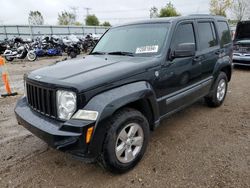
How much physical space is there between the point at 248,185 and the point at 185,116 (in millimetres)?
2080

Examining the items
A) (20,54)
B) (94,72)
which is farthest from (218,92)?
(20,54)

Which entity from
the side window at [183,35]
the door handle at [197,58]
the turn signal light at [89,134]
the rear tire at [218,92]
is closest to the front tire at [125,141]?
the turn signal light at [89,134]

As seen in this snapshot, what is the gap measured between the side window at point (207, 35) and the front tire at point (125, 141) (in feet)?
6.92

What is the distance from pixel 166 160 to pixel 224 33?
10.9ft

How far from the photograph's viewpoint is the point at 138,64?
285 cm

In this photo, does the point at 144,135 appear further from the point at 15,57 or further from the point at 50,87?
the point at 15,57

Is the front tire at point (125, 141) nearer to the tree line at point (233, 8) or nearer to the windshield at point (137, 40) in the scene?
the windshield at point (137, 40)

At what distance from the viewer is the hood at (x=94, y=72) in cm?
239

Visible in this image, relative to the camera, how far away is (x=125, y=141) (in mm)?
2684

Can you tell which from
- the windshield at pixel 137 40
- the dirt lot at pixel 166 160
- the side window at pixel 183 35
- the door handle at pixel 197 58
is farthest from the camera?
the door handle at pixel 197 58

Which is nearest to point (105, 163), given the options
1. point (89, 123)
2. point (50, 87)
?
point (89, 123)

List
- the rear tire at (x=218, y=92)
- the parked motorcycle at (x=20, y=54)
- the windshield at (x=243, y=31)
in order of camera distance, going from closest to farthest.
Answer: the rear tire at (x=218, y=92)
the windshield at (x=243, y=31)
the parked motorcycle at (x=20, y=54)

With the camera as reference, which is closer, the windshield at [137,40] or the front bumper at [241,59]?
the windshield at [137,40]

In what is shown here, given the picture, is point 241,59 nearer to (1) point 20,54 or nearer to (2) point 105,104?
(2) point 105,104
